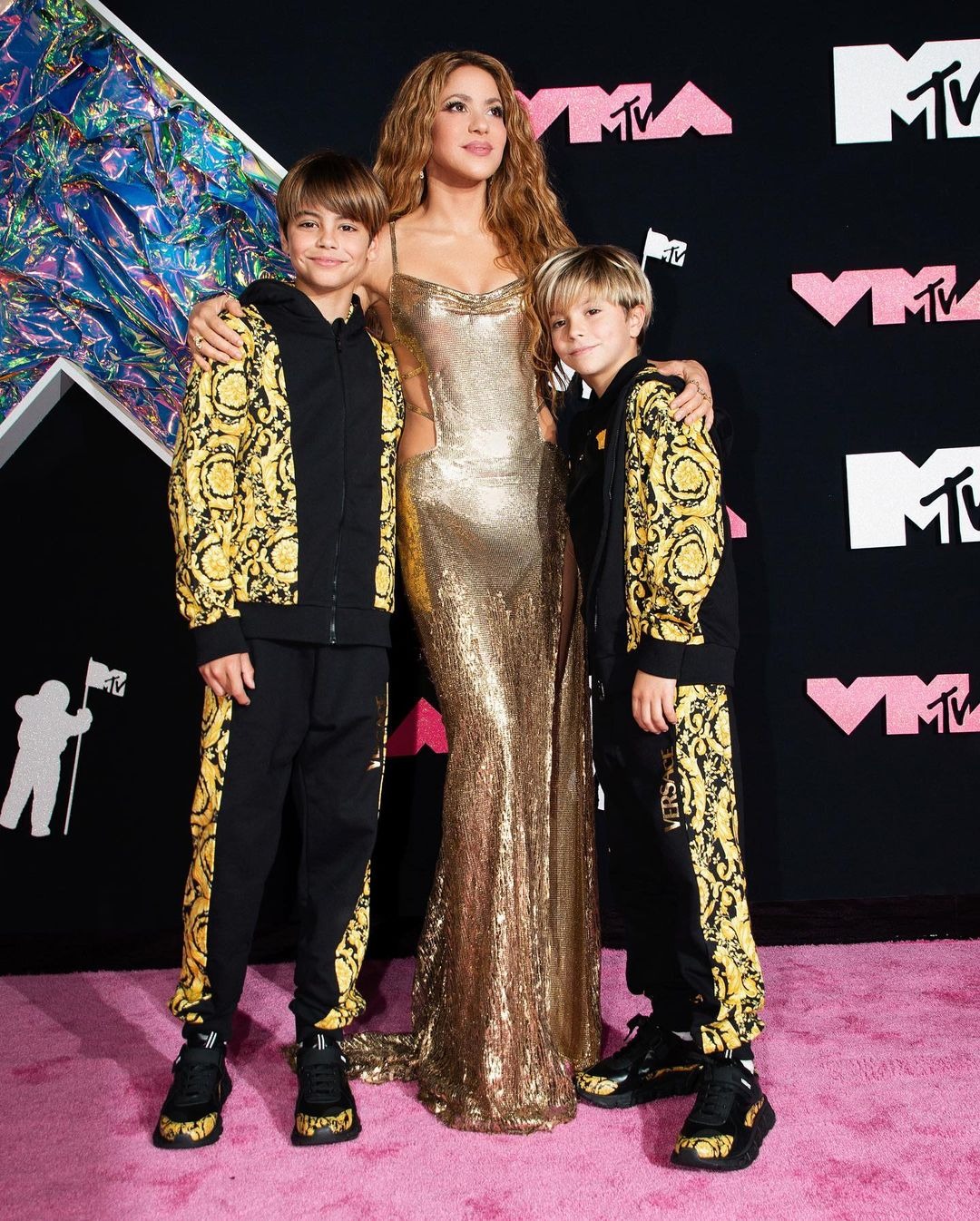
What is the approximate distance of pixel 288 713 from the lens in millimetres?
1934

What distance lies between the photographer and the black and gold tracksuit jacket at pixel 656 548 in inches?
71.8

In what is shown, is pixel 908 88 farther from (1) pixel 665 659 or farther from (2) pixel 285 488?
(2) pixel 285 488

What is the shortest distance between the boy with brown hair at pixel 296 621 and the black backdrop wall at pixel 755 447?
2.40ft

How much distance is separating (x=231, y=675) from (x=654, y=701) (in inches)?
25.6

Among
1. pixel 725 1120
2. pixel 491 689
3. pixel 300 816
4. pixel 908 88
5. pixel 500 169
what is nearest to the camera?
pixel 725 1120

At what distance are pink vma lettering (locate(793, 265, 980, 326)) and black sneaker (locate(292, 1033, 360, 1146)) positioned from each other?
1.88 m

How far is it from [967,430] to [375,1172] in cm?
199

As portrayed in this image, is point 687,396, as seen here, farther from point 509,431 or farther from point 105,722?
point 105,722

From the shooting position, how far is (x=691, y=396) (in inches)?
74.4

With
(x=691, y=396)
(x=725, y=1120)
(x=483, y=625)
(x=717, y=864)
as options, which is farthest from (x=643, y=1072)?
(x=691, y=396)

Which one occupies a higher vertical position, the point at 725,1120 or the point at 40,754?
the point at 40,754

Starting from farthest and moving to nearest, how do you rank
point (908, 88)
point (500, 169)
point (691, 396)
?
point (908, 88)
point (500, 169)
point (691, 396)

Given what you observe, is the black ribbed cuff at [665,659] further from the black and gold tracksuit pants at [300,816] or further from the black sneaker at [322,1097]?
the black sneaker at [322,1097]

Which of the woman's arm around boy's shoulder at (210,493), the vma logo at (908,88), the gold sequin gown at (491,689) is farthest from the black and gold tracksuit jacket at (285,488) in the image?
the vma logo at (908,88)
